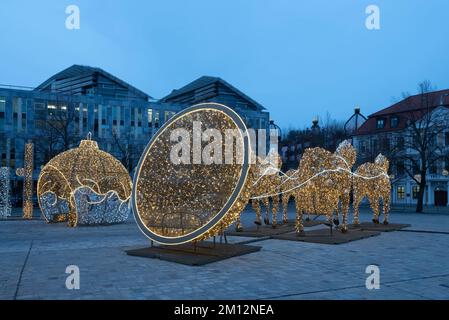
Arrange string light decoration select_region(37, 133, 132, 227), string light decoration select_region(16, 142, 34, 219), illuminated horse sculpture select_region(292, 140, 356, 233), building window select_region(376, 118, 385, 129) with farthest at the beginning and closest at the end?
1. building window select_region(376, 118, 385, 129)
2. string light decoration select_region(16, 142, 34, 219)
3. string light decoration select_region(37, 133, 132, 227)
4. illuminated horse sculpture select_region(292, 140, 356, 233)

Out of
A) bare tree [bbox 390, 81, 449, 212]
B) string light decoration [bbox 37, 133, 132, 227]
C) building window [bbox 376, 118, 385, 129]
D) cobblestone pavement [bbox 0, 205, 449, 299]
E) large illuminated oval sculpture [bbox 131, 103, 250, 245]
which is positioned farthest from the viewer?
building window [bbox 376, 118, 385, 129]

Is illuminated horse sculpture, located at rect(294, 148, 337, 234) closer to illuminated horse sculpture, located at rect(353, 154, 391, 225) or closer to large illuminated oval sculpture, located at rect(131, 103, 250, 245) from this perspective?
illuminated horse sculpture, located at rect(353, 154, 391, 225)

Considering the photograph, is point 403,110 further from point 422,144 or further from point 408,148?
point 422,144

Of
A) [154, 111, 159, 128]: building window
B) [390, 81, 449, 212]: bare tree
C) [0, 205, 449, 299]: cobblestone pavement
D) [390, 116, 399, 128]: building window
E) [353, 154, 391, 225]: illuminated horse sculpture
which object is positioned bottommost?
[0, 205, 449, 299]: cobblestone pavement

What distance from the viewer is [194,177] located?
10648 mm

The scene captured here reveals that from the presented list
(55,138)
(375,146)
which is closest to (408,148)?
(375,146)

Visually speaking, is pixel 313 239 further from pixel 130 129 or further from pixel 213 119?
pixel 130 129

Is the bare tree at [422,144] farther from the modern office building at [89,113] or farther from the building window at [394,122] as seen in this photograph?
the modern office building at [89,113]

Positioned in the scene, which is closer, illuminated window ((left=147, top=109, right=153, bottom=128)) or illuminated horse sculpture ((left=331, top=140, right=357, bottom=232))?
illuminated horse sculpture ((left=331, top=140, right=357, bottom=232))

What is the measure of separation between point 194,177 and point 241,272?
2975mm

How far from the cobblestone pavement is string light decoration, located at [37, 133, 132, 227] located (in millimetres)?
5536

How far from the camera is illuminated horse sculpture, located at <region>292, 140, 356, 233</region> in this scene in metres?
13.9

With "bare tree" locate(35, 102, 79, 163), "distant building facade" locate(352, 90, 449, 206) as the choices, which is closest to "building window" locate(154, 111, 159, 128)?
"bare tree" locate(35, 102, 79, 163)

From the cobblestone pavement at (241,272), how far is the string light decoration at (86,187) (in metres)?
5.54
